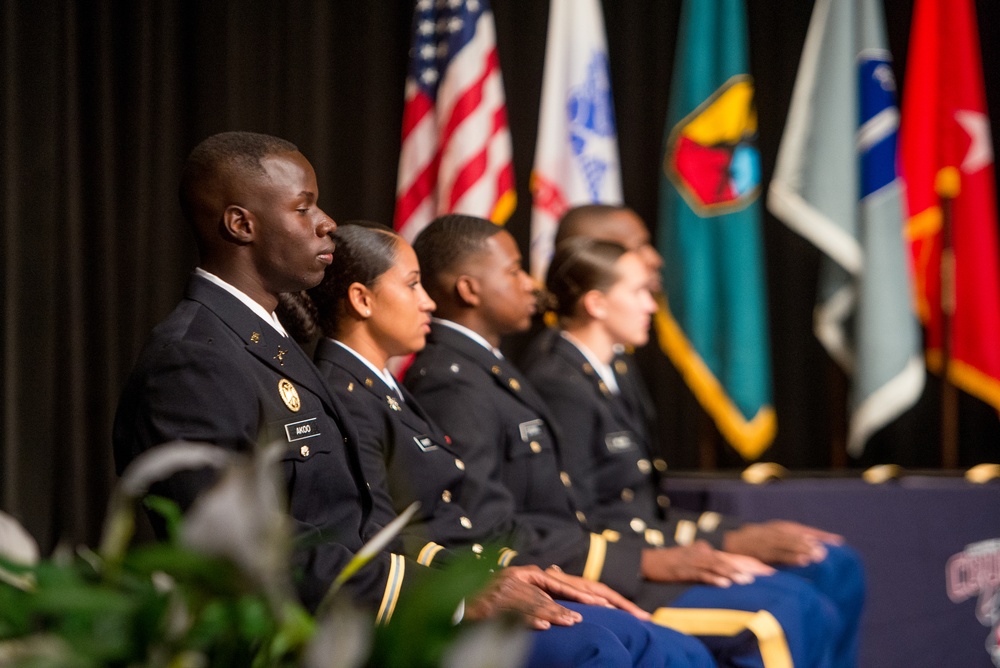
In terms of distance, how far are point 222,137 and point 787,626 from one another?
4.33ft

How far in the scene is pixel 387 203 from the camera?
4055 mm

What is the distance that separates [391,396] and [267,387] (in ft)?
1.35

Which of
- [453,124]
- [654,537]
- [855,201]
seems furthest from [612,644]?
[855,201]

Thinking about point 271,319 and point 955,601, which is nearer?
point 271,319

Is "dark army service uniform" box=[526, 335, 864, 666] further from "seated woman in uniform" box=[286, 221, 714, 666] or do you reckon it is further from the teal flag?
the teal flag

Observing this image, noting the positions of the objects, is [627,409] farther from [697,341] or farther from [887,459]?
[887,459]

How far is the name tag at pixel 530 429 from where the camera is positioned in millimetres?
2412

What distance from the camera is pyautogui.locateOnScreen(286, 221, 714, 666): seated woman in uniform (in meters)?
1.95

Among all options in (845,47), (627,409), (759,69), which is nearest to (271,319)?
(627,409)

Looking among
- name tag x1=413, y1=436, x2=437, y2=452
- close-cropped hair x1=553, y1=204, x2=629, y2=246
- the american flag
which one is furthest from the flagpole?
name tag x1=413, y1=436, x2=437, y2=452

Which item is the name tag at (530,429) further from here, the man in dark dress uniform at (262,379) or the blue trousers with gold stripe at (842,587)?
the blue trousers with gold stripe at (842,587)

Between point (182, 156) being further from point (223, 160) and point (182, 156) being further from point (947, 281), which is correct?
point (947, 281)

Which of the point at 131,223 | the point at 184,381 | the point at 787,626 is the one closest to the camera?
the point at 184,381

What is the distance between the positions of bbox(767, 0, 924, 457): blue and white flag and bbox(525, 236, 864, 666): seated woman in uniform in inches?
44.3
